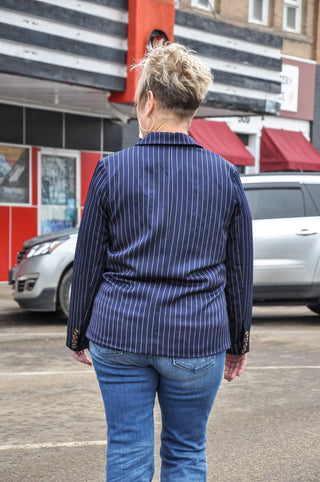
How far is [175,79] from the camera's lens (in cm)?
242

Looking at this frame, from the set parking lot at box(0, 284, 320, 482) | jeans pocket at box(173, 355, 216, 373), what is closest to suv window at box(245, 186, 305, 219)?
parking lot at box(0, 284, 320, 482)

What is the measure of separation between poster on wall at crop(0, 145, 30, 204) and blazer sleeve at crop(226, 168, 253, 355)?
1367cm

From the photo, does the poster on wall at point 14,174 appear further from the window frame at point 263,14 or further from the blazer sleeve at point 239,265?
the blazer sleeve at point 239,265

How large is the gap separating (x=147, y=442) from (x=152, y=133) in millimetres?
959

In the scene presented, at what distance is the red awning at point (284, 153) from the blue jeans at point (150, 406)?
58.5 ft

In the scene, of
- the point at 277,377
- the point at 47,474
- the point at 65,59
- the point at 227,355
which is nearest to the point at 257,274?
the point at 277,377

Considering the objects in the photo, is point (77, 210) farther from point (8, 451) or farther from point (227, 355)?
point (227, 355)

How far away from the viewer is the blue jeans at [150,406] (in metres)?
2.40

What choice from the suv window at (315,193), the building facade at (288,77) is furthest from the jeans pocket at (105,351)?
the building facade at (288,77)

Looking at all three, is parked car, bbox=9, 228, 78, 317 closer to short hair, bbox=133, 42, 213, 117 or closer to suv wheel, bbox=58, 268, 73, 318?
suv wheel, bbox=58, 268, 73, 318

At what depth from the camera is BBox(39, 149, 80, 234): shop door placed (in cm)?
1662

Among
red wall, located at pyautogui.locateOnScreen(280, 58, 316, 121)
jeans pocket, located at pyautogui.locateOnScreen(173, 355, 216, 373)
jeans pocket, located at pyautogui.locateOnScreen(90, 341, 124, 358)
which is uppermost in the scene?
red wall, located at pyautogui.locateOnScreen(280, 58, 316, 121)

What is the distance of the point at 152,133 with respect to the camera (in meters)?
2.50

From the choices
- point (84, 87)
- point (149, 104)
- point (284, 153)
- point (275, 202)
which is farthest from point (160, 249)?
point (284, 153)
